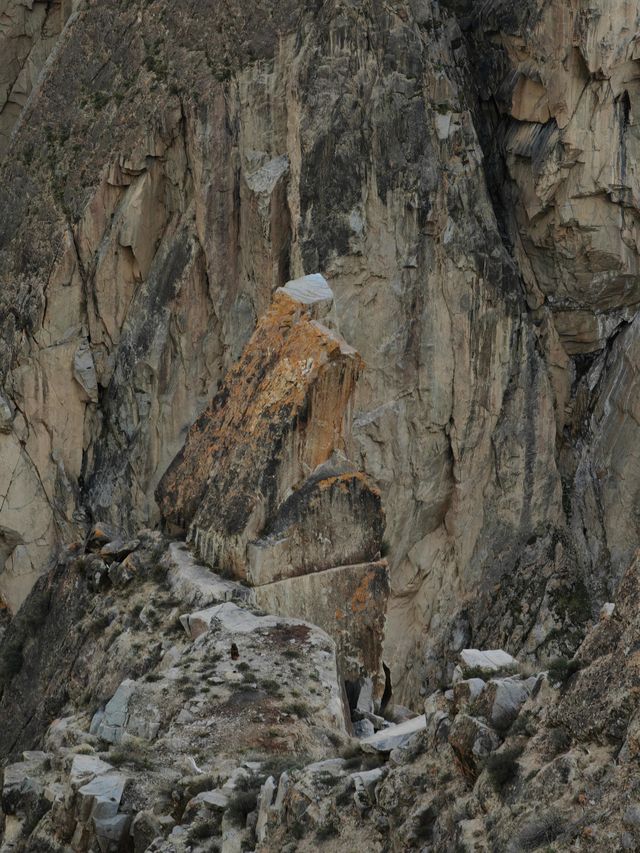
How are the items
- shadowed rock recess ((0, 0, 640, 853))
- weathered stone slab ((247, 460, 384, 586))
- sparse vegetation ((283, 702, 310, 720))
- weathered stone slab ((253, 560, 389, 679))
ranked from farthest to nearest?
1. shadowed rock recess ((0, 0, 640, 853))
2. weathered stone slab ((247, 460, 384, 586))
3. weathered stone slab ((253, 560, 389, 679))
4. sparse vegetation ((283, 702, 310, 720))

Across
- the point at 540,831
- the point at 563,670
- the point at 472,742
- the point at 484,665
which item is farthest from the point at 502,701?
the point at 540,831

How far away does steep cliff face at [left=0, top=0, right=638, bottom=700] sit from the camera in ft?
171

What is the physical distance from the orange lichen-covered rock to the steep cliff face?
24391 mm

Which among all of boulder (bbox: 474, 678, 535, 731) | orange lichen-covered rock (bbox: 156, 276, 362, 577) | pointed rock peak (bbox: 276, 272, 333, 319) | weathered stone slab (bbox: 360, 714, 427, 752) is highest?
pointed rock peak (bbox: 276, 272, 333, 319)

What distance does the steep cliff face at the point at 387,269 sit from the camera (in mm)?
52250

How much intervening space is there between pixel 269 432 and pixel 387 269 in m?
27.7

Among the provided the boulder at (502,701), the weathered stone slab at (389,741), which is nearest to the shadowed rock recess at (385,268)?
the weathered stone slab at (389,741)

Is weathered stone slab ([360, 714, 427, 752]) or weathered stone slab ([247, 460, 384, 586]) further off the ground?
weathered stone slab ([247, 460, 384, 586])

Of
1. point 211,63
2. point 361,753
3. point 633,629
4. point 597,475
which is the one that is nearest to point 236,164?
point 211,63

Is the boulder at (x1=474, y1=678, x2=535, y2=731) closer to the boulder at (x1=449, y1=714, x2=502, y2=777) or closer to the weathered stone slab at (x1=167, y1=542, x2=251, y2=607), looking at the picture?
the boulder at (x1=449, y1=714, x2=502, y2=777)

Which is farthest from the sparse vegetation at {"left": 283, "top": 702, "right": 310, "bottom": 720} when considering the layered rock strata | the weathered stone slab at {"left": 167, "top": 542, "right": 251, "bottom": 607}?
the weathered stone slab at {"left": 167, "top": 542, "right": 251, "bottom": 607}

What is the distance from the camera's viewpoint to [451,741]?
43.7 ft

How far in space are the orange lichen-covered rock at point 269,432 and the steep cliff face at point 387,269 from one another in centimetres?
2439

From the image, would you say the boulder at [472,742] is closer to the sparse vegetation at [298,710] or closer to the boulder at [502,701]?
the boulder at [502,701]
